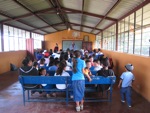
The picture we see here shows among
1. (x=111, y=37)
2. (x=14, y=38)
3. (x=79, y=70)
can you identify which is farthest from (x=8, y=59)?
(x=79, y=70)

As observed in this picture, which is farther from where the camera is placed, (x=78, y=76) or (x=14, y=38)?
(x=14, y=38)

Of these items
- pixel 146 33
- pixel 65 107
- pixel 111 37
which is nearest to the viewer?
pixel 65 107

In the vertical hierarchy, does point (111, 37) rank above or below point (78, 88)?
above

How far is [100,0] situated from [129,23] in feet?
5.38

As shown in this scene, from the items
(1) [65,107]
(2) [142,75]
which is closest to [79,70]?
(1) [65,107]

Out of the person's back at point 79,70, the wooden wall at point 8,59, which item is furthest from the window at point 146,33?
the wooden wall at point 8,59

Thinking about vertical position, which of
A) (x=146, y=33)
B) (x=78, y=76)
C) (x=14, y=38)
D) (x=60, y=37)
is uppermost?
(x=60, y=37)

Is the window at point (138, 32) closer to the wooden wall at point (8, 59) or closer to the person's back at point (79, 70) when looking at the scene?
the person's back at point (79, 70)

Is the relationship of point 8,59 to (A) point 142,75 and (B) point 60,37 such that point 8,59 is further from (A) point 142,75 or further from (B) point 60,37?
(B) point 60,37

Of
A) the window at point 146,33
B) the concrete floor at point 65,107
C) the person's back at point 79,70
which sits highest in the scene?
the window at point 146,33

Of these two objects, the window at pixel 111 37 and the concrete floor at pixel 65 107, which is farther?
the window at pixel 111 37

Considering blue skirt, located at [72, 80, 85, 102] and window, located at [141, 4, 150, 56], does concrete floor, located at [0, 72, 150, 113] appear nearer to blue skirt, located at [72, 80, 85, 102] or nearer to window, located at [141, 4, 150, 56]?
blue skirt, located at [72, 80, 85, 102]

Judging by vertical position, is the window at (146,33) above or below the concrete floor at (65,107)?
above

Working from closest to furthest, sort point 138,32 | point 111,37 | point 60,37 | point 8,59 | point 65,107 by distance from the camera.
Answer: point 65,107 → point 138,32 → point 8,59 → point 111,37 → point 60,37
